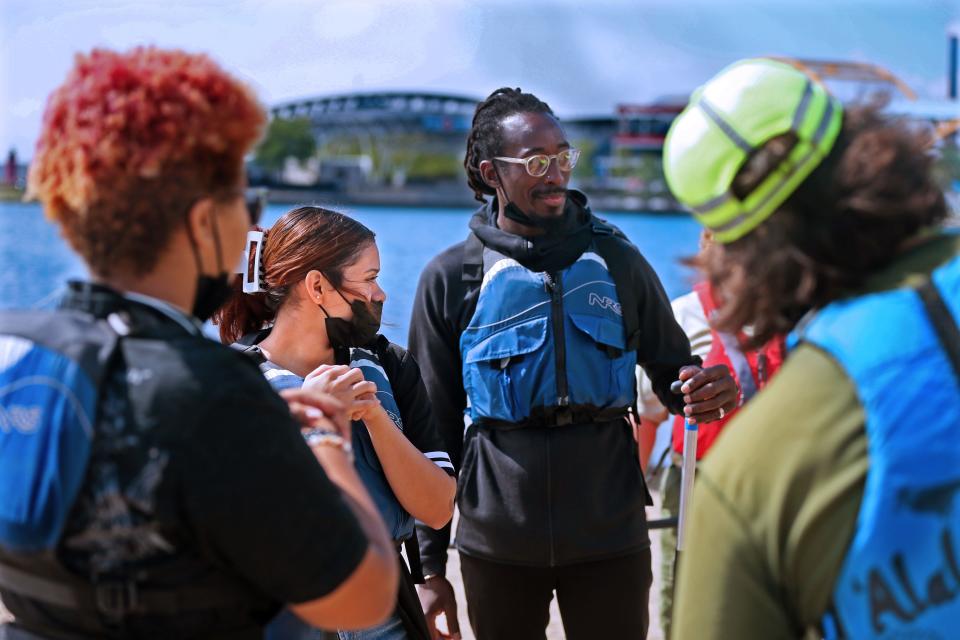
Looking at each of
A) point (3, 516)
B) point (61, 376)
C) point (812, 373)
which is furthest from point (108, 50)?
point (812, 373)

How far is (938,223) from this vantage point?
6.06 feet

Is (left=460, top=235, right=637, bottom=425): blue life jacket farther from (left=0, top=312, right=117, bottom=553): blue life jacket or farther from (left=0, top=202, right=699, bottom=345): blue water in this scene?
(left=0, top=312, right=117, bottom=553): blue life jacket

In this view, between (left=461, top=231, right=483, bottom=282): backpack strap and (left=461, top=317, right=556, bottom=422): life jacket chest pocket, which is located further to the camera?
(left=461, top=231, right=483, bottom=282): backpack strap

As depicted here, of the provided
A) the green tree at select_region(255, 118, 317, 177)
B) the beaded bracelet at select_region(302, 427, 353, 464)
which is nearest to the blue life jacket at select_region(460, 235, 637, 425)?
the beaded bracelet at select_region(302, 427, 353, 464)

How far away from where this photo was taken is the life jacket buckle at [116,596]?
1.88m

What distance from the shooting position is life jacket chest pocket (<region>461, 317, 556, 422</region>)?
3.78 meters

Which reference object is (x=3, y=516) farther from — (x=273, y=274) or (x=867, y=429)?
(x=273, y=274)

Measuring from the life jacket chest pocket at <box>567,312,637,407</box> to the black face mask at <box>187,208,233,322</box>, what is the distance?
1777 millimetres

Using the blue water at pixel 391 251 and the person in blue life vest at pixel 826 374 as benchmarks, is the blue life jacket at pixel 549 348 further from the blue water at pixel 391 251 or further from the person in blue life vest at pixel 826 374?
the person in blue life vest at pixel 826 374

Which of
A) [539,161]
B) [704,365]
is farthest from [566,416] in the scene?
[704,365]

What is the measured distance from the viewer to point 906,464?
1593mm

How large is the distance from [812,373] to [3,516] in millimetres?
1339

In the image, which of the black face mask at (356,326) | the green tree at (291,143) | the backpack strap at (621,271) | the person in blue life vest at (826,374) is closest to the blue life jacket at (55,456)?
the person in blue life vest at (826,374)

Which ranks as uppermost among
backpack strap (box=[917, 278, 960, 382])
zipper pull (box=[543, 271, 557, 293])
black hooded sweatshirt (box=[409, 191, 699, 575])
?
backpack strap (box=[917, 278, 960, 382])
